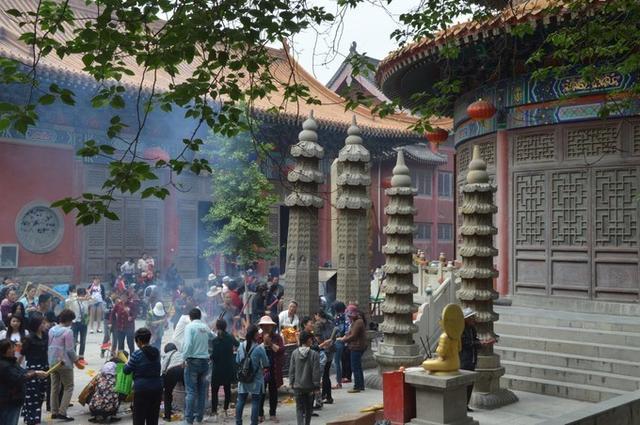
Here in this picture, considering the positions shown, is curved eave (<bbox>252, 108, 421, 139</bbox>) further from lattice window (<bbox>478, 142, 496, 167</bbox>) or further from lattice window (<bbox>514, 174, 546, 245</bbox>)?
lattice window (<bbox>514, 174, 546, 245</bbox>)

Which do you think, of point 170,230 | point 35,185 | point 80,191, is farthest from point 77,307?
point 170,230

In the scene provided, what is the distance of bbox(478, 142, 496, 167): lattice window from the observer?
1358 centimetres

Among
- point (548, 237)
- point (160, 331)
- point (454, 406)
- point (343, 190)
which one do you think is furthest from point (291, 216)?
point (454, 406)

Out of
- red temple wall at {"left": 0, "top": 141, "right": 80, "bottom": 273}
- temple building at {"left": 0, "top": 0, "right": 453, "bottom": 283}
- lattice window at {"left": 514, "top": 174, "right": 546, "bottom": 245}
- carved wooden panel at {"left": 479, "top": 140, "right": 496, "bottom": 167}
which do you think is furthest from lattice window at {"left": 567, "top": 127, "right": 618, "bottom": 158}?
red temple wall at {"left": 0, "top": 141, "right": 80, "bottom": 273}

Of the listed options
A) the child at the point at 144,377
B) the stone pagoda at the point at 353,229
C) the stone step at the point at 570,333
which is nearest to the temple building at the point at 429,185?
the stone pagoda at the point at 353,229

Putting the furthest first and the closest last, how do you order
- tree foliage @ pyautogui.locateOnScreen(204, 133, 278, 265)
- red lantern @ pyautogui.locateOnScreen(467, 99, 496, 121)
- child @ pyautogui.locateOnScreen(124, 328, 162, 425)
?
tree foliage @ pyautogui.locateOnScreen(204, 133, 278, 265), red lantern @ pyautogui.locateOnScreen(467, 99, 496, 121), child @ pyautogui.locateOnScreen(124, 328, 162, 425)

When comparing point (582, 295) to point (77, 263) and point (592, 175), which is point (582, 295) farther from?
point (77, 263)

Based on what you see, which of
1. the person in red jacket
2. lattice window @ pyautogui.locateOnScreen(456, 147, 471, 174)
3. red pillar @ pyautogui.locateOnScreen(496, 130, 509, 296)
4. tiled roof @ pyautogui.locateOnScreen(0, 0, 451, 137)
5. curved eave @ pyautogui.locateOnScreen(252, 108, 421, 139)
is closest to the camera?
the person in red jacket

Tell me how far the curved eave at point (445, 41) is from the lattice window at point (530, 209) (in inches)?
107

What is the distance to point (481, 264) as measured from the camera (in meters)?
10.4

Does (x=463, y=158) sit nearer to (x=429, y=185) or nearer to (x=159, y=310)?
(x=159, y=310)

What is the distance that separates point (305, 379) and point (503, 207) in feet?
20.2

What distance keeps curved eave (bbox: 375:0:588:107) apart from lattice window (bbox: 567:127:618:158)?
2200 millimetres

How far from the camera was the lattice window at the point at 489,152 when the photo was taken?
13579 mm
